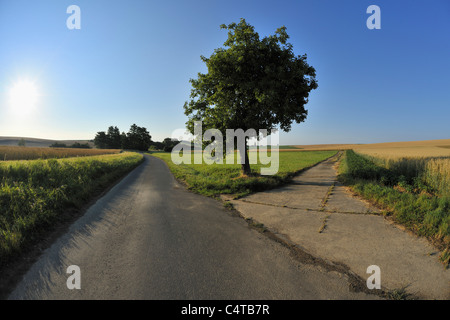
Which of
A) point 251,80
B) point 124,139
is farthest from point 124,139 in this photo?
point 251,80

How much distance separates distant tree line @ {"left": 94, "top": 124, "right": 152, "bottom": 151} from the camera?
10775cm

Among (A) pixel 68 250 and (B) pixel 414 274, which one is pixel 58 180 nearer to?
(A) pixel 68 250

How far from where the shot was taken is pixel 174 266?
335cm

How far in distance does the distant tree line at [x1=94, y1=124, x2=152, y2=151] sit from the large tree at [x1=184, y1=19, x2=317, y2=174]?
109 m

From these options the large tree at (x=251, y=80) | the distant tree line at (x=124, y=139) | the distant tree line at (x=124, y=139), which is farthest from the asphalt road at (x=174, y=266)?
the distant tree line at (x=124, y=139)

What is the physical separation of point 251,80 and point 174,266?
394 inches

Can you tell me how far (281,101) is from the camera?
34.3ft

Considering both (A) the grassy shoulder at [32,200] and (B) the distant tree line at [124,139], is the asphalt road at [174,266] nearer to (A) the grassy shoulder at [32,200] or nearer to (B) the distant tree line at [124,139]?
(A) the grassy shoulder at [32,200]

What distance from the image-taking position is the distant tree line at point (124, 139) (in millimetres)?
107750

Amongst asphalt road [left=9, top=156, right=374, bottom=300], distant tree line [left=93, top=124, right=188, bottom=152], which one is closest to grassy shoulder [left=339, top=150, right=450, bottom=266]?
asphalt road [left=9, top=156, right=374, bottom=300]

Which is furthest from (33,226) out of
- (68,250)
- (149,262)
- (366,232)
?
(366,232)

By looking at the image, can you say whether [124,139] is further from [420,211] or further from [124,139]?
[420,211]

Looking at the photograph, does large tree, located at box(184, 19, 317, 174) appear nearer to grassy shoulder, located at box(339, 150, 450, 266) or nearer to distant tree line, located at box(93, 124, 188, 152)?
grassy shoulder, located at box(339, 150, 450, 266)
